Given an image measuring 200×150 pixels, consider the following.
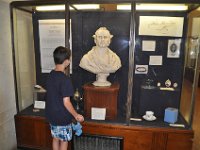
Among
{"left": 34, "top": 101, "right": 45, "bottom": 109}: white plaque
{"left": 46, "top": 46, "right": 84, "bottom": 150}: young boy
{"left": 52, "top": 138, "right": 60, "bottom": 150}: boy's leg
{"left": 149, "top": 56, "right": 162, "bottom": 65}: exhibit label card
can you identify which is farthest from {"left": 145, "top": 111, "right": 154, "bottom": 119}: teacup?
{"left": 34, "top": 101, "right": 45, "bottom": 109}: white plaque

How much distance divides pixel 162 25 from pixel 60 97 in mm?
1545

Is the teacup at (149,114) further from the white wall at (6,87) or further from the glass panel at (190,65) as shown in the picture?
the white wall at (6,87)

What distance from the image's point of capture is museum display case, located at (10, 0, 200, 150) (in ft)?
6.72

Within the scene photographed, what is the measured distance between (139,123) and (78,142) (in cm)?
77

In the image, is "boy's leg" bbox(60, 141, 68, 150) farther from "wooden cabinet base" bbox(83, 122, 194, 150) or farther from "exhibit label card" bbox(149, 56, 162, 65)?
"exhibit label card" bbox(149, 56, 162, 65)

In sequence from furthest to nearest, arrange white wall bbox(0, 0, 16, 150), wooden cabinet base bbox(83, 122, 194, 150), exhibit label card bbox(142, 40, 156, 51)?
exhibit label card bbox(142, 40, 156, 51), white wall bbox(0, 0, 16, 150), wooden cabinet base bbox(83, 122, 194, 150)

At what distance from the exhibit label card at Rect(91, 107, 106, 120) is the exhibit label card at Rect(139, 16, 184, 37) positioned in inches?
45.6

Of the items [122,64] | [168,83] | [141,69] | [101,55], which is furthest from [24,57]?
[168,83]

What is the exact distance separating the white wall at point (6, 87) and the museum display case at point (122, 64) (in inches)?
3.2

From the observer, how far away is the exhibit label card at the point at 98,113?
217cm

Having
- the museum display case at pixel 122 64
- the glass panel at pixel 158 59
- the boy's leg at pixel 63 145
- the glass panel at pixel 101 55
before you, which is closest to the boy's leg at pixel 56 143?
the boy's leg at pixel 63 145

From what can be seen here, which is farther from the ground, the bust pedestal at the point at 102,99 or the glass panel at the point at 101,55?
the glass panel at the point at 101,55

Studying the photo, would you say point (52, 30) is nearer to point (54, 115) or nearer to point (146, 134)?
point (54, 115)

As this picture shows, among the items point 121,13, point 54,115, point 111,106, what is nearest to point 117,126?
point 111,106
